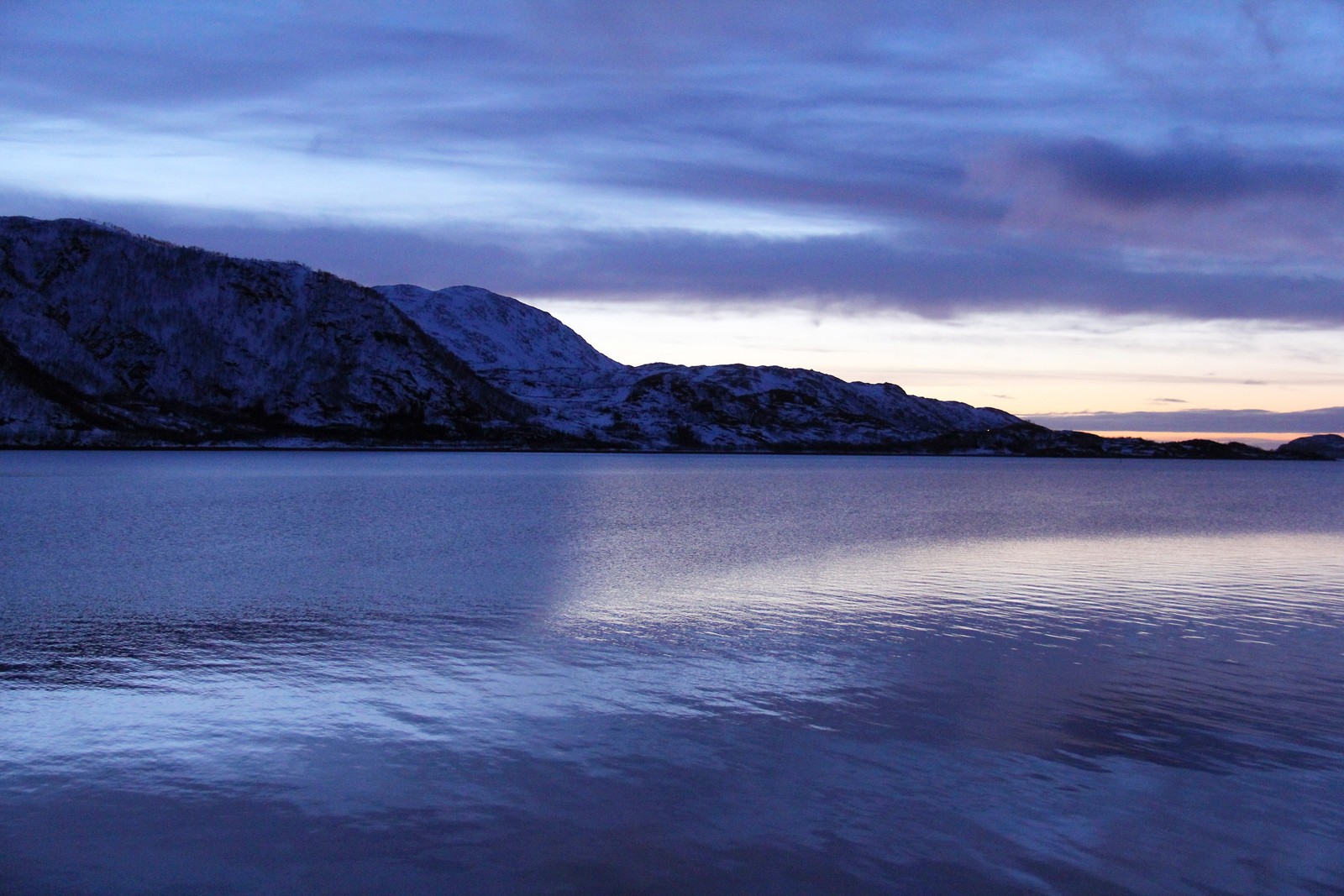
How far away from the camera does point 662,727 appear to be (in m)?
15.5

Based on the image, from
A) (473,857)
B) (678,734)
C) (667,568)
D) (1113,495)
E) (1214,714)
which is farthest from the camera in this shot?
(1113,495)

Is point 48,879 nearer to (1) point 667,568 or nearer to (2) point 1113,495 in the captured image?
(1) point 667,568

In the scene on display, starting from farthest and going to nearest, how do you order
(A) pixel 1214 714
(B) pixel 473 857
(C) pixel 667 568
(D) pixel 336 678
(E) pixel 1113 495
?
(E) pixel 1113 495, (C) pixel 667 568, (D) pixel 336 678, (A) pixel 1214 714, (B) pixel 473 857

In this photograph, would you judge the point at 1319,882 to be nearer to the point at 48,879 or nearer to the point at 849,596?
the point at 48,879

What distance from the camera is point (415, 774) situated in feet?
43.1

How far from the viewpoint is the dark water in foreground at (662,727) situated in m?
10.8

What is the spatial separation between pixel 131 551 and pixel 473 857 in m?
32.5

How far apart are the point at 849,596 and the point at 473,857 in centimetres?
2043

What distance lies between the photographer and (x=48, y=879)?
10031 millimetres

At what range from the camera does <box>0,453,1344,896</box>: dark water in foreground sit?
1081 cm

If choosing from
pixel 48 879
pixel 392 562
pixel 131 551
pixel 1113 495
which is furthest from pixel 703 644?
pixel 1113 495

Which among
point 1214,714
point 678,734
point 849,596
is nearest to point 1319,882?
point 1214,714

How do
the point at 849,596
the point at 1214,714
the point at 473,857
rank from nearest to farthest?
1. the point at 473,857
2. the point at 1214,714
3. the point at 849,596

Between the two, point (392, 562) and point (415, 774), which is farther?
point (392, 562)
